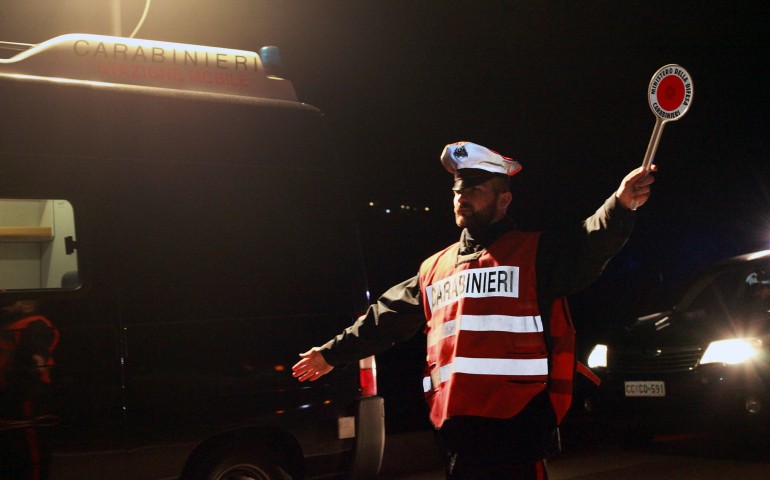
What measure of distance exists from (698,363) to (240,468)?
14.4ft

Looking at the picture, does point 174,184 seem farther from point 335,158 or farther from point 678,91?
point 678,91

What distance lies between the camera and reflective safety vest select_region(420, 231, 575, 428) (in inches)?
114

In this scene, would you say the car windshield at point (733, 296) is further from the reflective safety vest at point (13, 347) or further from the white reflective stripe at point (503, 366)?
the reflective safety vest at point (13, 347)

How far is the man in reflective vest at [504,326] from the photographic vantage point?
2857mm

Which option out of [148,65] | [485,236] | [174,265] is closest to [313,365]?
[485,236]

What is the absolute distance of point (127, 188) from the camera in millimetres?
4340

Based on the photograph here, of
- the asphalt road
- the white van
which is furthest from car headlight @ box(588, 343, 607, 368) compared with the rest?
the white van

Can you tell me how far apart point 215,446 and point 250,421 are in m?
0.21

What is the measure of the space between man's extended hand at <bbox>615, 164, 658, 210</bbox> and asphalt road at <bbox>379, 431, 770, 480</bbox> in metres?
4.41

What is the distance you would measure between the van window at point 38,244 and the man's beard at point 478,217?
6.50 feet

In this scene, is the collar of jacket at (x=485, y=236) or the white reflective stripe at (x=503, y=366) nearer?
the white reflective stripe at (x=503, y=366)

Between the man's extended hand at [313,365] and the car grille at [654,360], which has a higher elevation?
the car grille at [654,360]

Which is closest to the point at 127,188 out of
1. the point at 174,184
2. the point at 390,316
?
the point at 174,184

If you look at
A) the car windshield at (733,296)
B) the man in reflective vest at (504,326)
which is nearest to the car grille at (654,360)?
the car windshield at (733,296)
